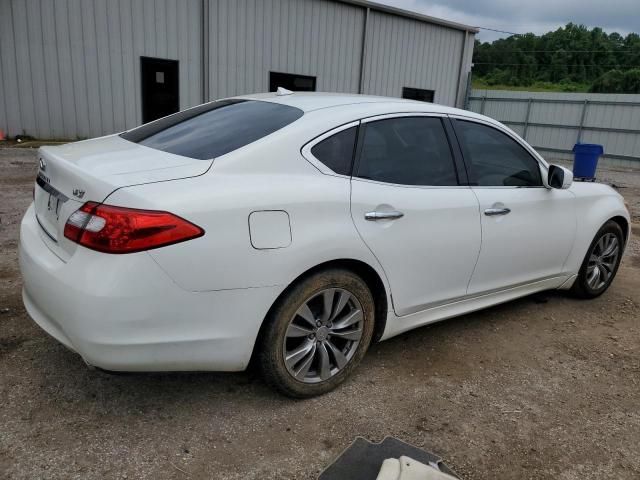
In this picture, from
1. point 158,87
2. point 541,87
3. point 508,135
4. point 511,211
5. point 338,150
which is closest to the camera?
point 338,150

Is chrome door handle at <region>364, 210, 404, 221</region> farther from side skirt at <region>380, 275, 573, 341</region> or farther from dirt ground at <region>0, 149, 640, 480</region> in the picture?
dirt ground at <region>0, 149, 640, 480</region>

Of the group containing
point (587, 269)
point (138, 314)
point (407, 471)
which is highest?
point (138, 314)

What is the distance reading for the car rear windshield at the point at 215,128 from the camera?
2785mm

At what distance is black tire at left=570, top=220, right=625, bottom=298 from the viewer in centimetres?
447

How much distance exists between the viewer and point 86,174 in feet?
8.07

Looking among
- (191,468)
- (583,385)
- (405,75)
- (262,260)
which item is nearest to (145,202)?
(262,260)

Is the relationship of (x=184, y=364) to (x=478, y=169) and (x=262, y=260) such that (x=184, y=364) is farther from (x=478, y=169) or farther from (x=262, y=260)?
(x=478, y=169)

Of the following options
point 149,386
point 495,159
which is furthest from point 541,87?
point 149,386

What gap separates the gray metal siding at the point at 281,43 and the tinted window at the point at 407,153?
448 inches

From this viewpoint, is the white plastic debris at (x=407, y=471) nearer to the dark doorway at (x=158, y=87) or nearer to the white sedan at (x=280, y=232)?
the white sedan at (x=280, y=232)

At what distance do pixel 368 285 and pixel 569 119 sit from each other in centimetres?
1990

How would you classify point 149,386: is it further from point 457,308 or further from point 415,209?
point 457,308

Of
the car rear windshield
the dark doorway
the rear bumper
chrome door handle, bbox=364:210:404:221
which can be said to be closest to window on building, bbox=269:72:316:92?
the dark doorway

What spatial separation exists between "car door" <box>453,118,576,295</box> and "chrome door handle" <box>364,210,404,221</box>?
2.47 feet
